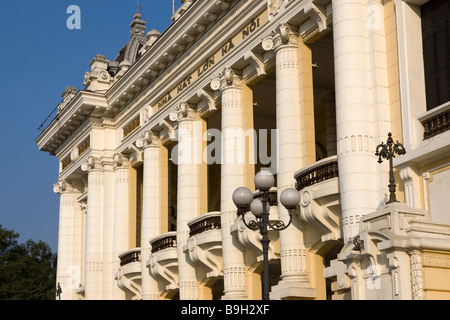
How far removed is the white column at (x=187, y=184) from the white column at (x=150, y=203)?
322 cm

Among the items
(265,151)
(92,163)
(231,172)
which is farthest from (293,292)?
(92,163)

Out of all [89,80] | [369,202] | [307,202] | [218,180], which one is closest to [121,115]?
[89,80]

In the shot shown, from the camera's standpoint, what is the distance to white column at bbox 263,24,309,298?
80.6ft

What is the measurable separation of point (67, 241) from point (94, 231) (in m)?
5.56

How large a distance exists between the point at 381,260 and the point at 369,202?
152 inches

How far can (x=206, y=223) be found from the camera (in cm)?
3047

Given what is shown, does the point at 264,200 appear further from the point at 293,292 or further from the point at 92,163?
the point at 92,163

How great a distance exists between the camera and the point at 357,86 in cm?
2238

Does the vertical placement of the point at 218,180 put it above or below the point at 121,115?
below

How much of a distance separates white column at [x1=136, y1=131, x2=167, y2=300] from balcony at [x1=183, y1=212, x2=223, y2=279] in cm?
506

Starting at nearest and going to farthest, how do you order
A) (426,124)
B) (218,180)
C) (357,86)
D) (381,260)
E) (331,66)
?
(381,260) < (426,124) < (357,86) < (331,66) < (218,180)

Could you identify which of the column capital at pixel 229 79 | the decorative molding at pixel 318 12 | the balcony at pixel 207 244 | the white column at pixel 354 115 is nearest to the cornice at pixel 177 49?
the column capital at pixel 229 79
